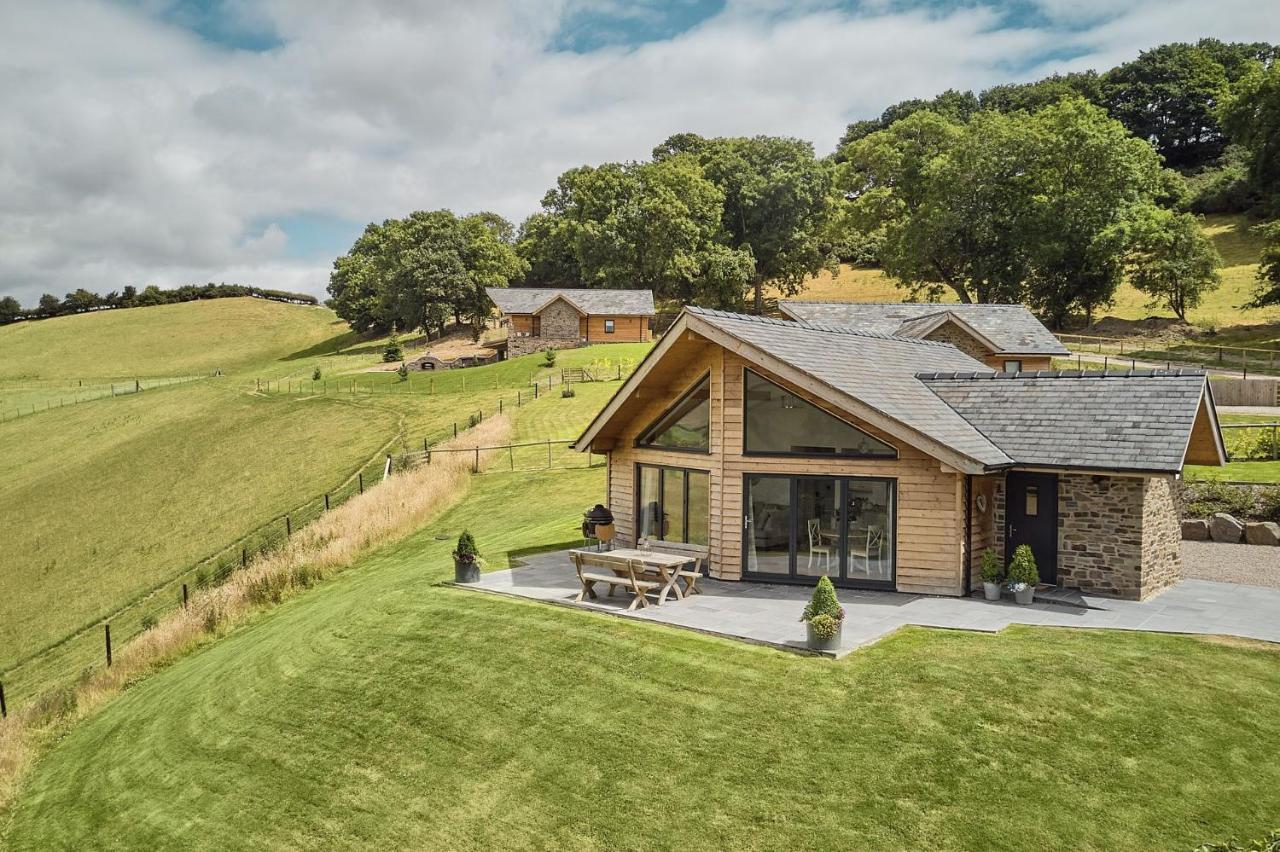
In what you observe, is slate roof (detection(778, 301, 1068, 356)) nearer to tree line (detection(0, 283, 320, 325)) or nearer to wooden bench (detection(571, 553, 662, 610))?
wooden bench (detection(571, 553, 662, 610))

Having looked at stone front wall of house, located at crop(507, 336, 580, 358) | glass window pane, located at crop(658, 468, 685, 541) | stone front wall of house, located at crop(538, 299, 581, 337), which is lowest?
glass window pane, located at crop(658, 468, 685, 541)

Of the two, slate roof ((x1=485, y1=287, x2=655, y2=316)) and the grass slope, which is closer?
slate roof ((x1=485, y1=287, x2=655, y2=316))

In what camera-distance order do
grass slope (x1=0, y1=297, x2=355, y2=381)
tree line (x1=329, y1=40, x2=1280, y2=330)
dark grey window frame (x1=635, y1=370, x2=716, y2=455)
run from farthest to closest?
1. grass slope (x1=0, y1=297, x2=355, y2=381)
2. tree line (x1=329, y1=40, x2=1280, y2=330)
3. dark grey window frame (x1=635, y1=370, x2=716, y2=455)

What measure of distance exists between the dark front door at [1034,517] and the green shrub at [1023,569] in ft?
3.20

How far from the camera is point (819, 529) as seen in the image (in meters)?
15.8

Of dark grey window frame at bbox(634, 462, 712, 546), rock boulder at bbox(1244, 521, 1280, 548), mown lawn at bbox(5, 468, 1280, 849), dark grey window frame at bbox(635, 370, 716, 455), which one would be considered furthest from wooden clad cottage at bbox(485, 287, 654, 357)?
mown lawn at bbox(5, 468, 1280, 849)

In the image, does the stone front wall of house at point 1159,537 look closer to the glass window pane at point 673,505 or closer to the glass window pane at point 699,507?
the glass window pane at point 699,507

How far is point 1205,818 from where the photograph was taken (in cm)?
812

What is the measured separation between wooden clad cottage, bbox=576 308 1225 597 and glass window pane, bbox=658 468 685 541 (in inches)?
2.1

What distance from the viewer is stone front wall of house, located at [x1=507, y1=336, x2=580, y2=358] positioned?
64.3 m

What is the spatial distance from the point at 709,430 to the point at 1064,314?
51.8 m

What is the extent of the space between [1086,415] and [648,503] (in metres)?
8.31

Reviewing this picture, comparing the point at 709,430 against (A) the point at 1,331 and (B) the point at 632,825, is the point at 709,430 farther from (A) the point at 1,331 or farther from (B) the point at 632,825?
(A) the point at 1,331

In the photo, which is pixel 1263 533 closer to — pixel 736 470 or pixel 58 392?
pixel 736 470
